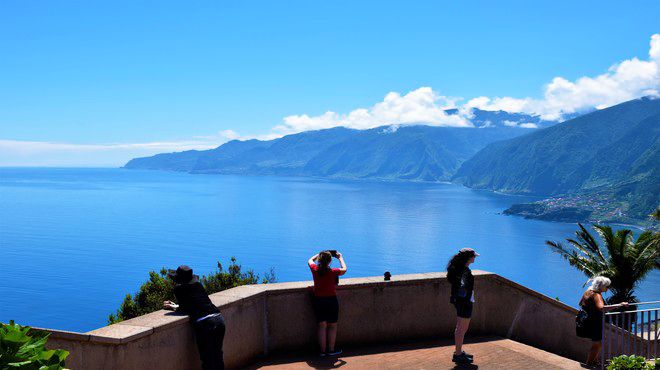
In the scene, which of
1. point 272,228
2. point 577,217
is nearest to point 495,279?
point 272,228

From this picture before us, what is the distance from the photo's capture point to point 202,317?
551 cm

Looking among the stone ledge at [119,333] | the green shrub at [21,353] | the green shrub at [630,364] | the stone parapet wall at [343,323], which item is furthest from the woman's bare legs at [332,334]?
the green shrub at [21,353]

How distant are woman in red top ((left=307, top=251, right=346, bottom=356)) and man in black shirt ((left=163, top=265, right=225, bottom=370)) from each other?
1.49 meters

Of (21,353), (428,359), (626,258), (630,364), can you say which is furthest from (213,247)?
(21,353)

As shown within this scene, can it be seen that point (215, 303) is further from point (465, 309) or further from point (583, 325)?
point (583, 325)

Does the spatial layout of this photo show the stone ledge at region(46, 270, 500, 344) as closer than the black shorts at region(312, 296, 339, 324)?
Yes

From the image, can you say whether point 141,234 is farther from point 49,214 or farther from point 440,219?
point 440,219

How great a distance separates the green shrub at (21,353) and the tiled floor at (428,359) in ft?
13.2

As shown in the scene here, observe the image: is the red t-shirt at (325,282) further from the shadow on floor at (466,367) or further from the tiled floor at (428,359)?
the shadow on floor at (466,367)

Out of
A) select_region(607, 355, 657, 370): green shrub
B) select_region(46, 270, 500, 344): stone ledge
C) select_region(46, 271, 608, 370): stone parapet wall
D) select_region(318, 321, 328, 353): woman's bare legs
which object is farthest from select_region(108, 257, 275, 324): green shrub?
select_region(607, 355, 657, 370): green shrub

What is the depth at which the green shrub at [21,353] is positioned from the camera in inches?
103

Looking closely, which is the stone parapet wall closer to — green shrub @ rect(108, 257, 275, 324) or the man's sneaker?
the man's sneaker

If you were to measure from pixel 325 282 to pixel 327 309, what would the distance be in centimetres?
34

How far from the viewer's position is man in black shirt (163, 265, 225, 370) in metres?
5.47
